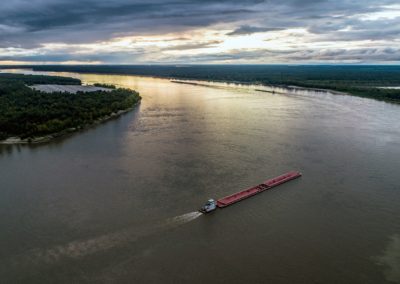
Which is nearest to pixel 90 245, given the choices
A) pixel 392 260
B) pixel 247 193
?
pixel 247 193

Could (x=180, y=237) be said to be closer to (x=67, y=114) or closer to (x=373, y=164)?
(x=373, y=164)

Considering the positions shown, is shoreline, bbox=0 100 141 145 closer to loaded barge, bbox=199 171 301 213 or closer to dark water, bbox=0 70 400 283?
dark water, bbox=0 70 400 283

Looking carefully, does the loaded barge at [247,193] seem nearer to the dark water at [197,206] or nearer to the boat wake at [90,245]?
the dark water at [197,206]

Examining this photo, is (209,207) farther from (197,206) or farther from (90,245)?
(90,245)

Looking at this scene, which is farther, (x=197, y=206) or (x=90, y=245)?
(x=197, y=206)

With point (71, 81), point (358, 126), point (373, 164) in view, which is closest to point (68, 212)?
point (373, 164)

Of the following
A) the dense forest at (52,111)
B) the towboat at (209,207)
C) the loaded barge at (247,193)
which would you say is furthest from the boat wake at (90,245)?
the dense forest at (52,111)

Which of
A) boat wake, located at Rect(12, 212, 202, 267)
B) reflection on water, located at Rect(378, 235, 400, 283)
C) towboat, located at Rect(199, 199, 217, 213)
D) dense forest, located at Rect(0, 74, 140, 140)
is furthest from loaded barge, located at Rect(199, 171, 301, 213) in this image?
dense forest, located at Rect(0, 74, 140, 140)

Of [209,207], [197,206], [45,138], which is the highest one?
[45,138]
